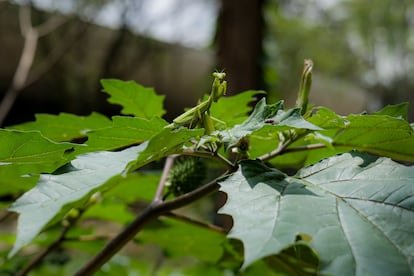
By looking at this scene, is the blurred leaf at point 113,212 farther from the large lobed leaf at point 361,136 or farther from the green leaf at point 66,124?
the large lobed leaf at point 361,136

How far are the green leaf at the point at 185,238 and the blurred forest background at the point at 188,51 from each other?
66 centimetres

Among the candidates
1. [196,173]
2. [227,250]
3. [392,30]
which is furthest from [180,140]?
[392,30]

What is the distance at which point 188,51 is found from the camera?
4996 millimetres

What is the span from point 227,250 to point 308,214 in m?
0.49

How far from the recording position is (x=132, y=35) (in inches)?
181

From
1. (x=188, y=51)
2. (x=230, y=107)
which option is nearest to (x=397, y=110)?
(x=230, y=107)

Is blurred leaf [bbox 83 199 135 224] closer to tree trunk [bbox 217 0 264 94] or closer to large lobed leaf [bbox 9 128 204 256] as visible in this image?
large lobed leaf [bbox 9 128 204 256]

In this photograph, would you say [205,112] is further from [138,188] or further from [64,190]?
[138,188]

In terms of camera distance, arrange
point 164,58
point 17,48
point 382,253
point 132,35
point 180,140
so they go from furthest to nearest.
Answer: point 164,58, point 132,35, point 17,48, point 180,140, point 382,253

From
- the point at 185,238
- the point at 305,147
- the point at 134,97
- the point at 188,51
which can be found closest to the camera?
the point at 305,147

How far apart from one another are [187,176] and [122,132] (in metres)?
0.27

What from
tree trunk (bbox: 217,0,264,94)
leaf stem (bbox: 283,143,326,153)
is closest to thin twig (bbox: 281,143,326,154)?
leaf stem (bbox: 283,143,326,153)

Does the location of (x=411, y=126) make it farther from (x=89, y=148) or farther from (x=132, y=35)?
(x=132, y=35)

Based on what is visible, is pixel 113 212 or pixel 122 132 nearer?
pixel 122 132
